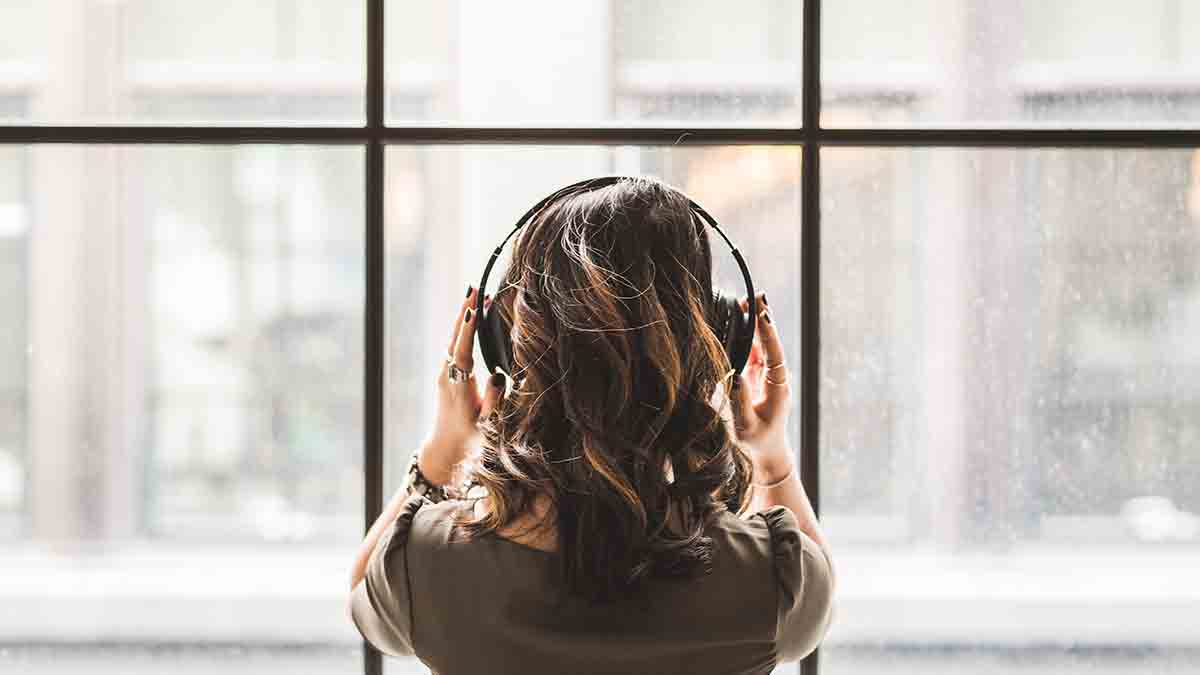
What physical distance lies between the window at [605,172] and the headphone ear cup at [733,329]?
0.32 meters

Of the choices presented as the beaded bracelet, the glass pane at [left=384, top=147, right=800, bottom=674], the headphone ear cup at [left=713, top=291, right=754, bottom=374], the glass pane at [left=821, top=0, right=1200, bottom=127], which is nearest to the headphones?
the headphone ear cup at [left=713, top=291, right=754, bottom=374]

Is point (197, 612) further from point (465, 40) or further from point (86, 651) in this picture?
point (465, 40)

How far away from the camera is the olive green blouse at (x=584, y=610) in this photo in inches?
36.8

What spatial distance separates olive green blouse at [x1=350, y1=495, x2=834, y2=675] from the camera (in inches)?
36.8

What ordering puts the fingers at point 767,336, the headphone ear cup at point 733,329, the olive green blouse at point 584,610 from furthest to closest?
the fingers at point 767,336
the headphone ear cup at point 733,329
the olive green blouse at point 584,610

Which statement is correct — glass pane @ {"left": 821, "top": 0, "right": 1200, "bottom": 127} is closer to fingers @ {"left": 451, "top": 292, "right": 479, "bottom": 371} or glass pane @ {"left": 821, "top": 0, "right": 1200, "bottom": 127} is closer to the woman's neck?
fingers @ {"left": 451, "top": 292, "right": 479, "bottom": 371}

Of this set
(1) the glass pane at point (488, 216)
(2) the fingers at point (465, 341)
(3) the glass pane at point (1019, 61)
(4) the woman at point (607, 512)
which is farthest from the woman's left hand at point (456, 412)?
(3) the glass pane at point (1019, 61)

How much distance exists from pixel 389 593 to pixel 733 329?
466mm

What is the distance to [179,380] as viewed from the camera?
1449mm

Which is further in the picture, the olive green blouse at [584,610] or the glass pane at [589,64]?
the glass pane at [589,64]

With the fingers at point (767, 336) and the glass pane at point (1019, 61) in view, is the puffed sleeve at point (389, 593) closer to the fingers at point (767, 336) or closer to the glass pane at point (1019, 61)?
the fingers at point (767, 336)

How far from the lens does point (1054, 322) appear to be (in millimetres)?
1432

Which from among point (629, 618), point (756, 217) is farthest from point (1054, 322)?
point (629, 618)

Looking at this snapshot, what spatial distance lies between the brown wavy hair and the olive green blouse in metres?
0.02
